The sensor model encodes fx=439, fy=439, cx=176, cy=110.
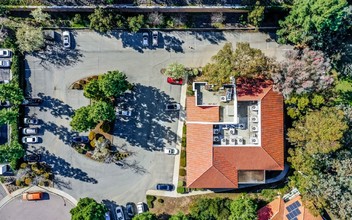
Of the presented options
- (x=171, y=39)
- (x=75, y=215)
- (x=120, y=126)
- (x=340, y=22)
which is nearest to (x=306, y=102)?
(x=340, y=22)

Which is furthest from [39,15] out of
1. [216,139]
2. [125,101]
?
[216,139]

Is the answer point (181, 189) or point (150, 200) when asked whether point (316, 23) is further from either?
point (150, 200)

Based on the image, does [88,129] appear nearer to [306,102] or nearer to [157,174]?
[157,174]

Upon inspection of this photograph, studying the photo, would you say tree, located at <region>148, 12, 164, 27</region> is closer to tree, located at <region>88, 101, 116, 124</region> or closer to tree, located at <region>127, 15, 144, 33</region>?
tree, located at <region>127, 15, 144, 33</region>

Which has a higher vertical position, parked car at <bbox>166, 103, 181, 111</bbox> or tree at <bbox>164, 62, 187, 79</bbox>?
tree at <bbox>164, 62, 187, 79</bbox>

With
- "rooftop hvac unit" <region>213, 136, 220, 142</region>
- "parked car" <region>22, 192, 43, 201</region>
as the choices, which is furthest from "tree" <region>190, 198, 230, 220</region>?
"parked car" <region>22, 192, 43, 201</region>

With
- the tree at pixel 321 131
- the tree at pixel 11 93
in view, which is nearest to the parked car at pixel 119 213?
the tree at pixel 11 93
